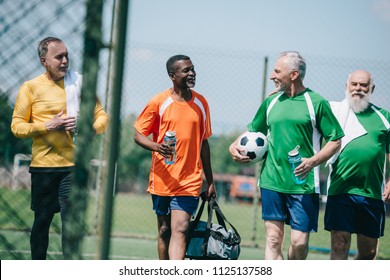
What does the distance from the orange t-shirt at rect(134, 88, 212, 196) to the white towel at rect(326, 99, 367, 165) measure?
114cm

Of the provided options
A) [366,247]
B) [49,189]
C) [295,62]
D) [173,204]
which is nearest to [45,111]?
[49,189]

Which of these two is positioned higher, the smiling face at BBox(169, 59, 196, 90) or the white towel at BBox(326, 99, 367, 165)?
the smiling face at BBox(169, 59, 196, 90)

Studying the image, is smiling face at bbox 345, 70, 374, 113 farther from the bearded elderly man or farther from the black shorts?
the black shorts

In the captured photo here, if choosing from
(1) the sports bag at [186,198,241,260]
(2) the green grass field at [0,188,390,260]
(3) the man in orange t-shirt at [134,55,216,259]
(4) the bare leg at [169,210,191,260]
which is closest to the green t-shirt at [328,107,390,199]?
(1) the sports bag at [186,198,241,260]

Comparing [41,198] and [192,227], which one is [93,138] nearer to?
[41,198]

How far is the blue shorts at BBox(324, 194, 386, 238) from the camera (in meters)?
5.71

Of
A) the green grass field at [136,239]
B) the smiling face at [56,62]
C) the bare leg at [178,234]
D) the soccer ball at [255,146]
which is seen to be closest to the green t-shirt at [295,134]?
the soccer ball at [255,146]

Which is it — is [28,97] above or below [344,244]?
above

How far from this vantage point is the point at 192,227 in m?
5.79

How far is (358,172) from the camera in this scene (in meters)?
5.71

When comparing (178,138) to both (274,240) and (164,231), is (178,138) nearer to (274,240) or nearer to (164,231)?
(164,231)

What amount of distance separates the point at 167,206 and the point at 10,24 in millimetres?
2633

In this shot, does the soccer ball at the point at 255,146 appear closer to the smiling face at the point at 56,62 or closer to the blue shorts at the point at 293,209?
the blue shorts at the point at 293,209
